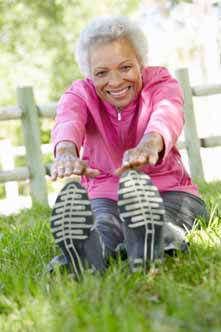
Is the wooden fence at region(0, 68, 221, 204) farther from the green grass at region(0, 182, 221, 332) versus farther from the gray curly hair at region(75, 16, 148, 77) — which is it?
the green grass at region(0, 182, 221, 332)

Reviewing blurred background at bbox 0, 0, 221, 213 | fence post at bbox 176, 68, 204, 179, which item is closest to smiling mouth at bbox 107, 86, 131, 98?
fence post at bbox 176, 68, 204, 179

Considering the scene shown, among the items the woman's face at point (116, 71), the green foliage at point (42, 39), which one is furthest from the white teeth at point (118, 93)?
the green foliage at point (42, 39)

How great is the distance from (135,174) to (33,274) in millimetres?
559

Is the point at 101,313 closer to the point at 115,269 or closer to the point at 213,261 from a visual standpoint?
the point at 115,269

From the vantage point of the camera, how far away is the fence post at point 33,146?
6648 millimetres

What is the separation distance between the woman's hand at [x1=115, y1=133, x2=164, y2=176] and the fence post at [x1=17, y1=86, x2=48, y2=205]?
392 cm

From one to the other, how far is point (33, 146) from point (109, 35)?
11.9ft

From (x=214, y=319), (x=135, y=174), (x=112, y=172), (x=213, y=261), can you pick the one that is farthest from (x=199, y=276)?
(x=112, y=172)

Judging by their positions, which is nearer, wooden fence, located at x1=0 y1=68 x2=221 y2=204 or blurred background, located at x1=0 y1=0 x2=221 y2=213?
wooden fence, located at x1=0 y1=68 x2=221 y2=204

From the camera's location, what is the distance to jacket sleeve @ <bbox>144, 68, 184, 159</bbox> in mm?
2869

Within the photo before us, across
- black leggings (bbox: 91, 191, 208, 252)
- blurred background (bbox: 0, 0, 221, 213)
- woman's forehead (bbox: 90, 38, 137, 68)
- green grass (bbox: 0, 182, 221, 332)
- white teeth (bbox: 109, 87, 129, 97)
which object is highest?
blurred background (bbox: 0, 0, 221, 213)

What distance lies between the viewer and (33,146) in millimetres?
6664

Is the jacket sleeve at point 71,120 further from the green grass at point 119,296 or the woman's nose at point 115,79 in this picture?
the green grass at point 119,296

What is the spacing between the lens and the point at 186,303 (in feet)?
6.22
